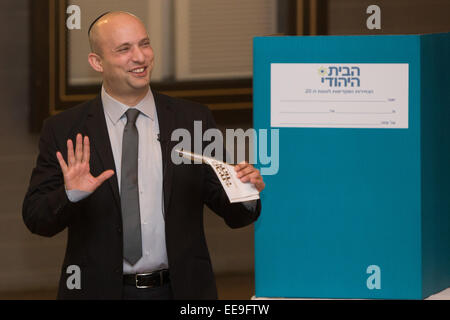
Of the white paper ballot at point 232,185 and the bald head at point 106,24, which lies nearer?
the white paper ballot at point 232,185

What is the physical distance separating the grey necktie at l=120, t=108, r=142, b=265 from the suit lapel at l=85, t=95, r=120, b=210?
3 centimetres

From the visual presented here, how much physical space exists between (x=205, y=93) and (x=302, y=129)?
121 inches

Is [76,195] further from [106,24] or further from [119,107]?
[106,24]

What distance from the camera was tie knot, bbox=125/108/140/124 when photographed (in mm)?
2598

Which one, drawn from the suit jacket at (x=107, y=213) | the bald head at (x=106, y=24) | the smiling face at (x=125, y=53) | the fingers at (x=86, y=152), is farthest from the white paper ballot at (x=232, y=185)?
the bald head at (x=106, y=24)

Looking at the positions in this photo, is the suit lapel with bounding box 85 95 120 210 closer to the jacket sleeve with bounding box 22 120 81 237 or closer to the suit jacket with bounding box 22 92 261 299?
the suit jacket with bounding box 22 92 261 299

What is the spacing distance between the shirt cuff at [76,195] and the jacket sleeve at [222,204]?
0.42m

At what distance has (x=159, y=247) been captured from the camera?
2.54 metres

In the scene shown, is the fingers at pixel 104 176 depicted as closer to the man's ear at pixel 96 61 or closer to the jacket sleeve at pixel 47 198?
the jacket sleeve at pixel 47 198

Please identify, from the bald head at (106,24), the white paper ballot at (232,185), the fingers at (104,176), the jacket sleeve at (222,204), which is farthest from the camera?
the bald head at (106,24)

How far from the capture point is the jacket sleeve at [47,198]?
2.41 metres

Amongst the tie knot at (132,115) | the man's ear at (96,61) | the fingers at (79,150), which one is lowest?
the fingers at (79,150)

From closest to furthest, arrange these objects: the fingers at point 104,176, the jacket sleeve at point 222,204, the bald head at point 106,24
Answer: the fingers at point 104,176 → the jacket sleeve at point 222,204 → the bald head at point 106,24

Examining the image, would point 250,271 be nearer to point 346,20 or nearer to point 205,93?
point 205,93
